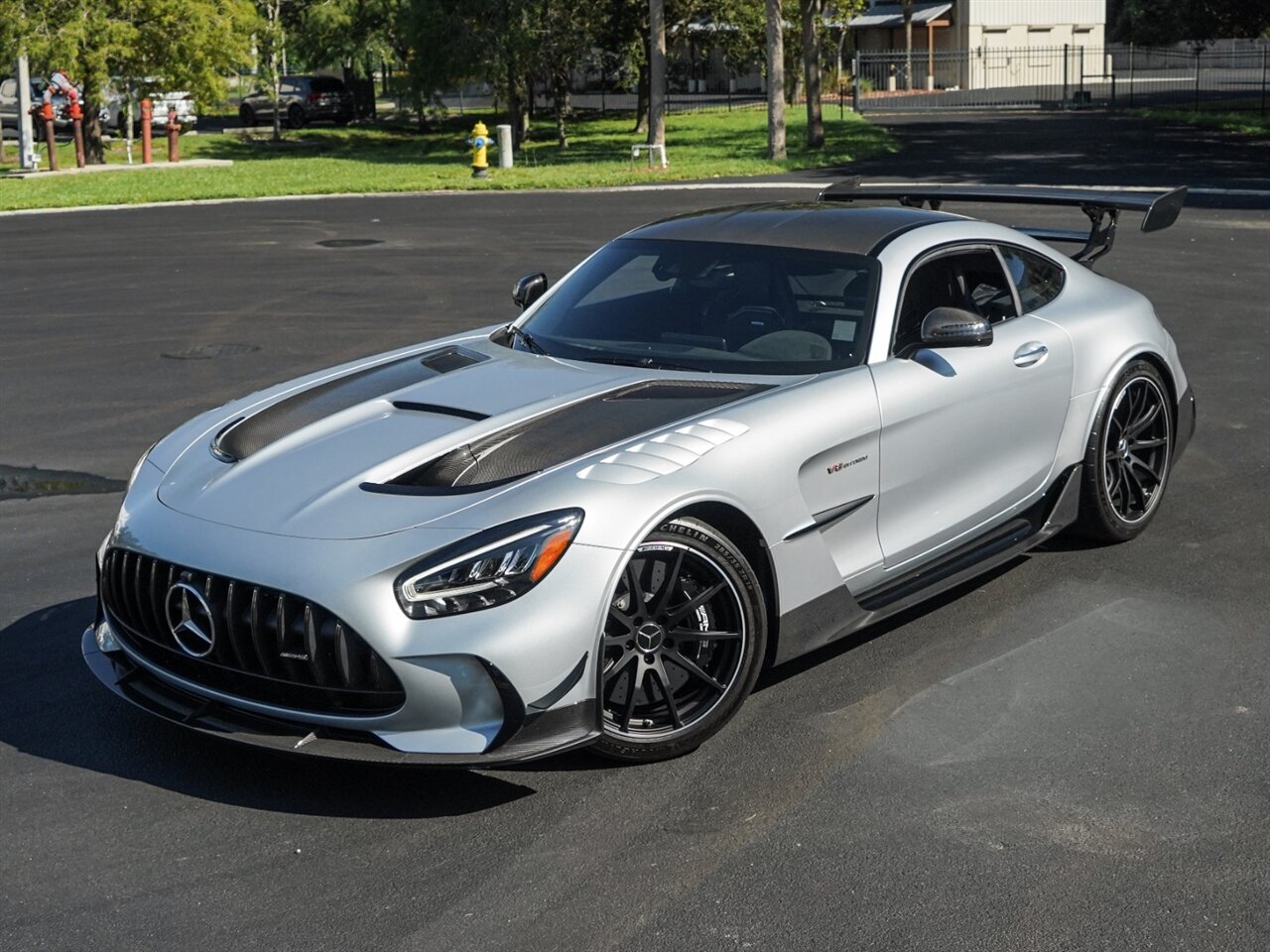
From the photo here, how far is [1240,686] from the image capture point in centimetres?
543

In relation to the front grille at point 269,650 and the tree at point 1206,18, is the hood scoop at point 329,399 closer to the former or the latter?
the front grille at point 269,650

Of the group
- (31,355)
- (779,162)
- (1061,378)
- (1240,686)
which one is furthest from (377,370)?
(779,162)

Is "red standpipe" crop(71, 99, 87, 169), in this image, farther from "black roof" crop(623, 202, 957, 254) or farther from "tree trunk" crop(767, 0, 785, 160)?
"black roof" crop(623, 202, 957, 254)

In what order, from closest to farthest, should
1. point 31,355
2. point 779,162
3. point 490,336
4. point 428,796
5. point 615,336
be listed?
point 428,796 → point 615,336 → point 490,336 → point 31,355 → point 779,162

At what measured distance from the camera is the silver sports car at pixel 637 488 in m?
4.41

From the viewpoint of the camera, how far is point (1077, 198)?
7.46 m

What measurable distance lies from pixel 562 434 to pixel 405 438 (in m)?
0.51

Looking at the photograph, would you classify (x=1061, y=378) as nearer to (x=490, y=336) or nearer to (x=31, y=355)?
(x=490, y=336)

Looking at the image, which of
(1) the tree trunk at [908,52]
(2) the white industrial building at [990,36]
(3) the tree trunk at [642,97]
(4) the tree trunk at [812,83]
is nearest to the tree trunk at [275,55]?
(3) the tree trunk at [642,97]

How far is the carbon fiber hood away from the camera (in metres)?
4.71

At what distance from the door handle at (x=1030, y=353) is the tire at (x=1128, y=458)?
1.61 ft

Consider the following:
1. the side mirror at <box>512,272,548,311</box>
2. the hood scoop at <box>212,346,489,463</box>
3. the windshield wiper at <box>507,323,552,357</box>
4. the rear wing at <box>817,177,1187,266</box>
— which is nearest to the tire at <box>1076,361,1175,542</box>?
the rear wing at <box>817,177,1187,266</box>

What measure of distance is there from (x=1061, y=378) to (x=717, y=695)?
2387 mm

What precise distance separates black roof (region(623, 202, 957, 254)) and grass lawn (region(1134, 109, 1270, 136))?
36.2m
